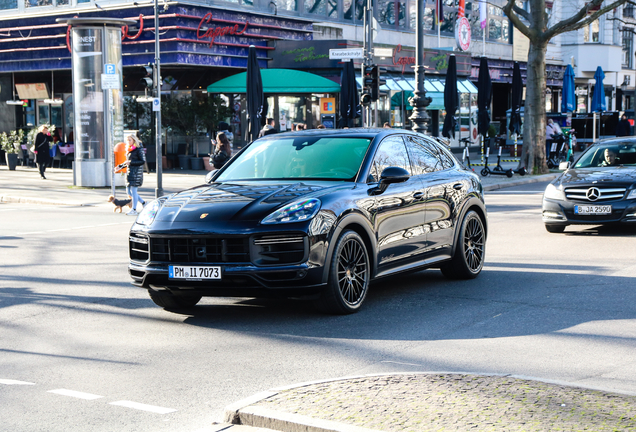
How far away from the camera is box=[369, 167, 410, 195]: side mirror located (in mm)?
8250

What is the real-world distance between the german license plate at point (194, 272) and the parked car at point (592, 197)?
8.03 meters

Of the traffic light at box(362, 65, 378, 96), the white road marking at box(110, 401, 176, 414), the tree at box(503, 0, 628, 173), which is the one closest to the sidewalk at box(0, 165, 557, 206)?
the tree at box(503, 0, 628, 173)

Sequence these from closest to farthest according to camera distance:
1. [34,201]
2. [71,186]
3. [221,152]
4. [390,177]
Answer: [390,177]
[221,152]
[34,201]
[71,186]

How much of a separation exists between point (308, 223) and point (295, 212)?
16cm

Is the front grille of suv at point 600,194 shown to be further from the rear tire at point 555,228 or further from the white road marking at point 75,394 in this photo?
the white road marking at point 75,394

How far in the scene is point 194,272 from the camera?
24.6 ft

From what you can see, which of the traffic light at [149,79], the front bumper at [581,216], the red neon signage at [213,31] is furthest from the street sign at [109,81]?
the front bumper at [581,216]

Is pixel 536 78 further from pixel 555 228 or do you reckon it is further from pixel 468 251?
pixel 468 251

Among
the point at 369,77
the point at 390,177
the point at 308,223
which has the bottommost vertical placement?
the point at 308,223

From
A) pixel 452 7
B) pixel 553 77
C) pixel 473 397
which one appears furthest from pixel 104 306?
pixel 553 77

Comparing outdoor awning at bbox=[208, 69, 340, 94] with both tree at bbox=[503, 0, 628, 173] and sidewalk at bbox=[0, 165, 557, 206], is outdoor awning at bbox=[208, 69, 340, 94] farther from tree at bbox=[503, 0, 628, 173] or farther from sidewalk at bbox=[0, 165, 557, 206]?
tree at bbox=[503, 0, 628, 173]

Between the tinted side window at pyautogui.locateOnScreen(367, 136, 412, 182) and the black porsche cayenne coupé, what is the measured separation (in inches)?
0.5

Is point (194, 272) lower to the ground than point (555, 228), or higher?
higher

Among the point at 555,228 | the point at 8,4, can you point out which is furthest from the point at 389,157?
the point at 8,4
